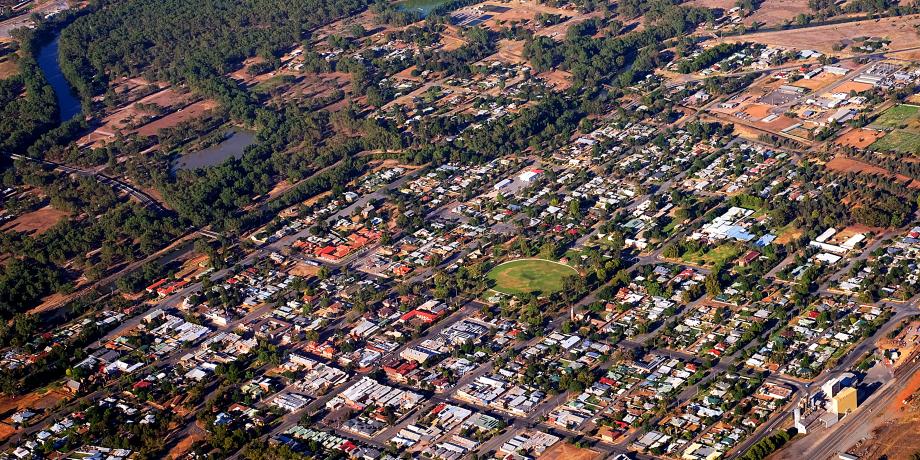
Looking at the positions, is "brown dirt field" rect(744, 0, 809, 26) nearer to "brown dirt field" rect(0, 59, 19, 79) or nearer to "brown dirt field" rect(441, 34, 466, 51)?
"brown dirt field" rect(441, 34, 466, 51)

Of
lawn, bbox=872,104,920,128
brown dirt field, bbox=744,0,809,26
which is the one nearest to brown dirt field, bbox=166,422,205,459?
lawn, bbox=872,104,920,128

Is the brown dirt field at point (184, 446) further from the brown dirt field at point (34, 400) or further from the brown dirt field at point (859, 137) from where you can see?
the brown dirt field at point (859, 137)

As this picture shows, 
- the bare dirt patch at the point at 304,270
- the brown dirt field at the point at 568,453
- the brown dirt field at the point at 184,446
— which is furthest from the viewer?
the bare dirt patch at the point at 304,270

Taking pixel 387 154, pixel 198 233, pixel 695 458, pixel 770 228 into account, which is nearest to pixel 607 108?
pixel 387 154

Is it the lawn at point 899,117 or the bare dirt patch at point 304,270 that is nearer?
the bare dirt patch at point 304,270

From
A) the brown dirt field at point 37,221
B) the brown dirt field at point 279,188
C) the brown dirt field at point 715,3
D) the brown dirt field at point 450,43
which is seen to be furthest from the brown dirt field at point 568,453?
the brown dirt field at point 715,3

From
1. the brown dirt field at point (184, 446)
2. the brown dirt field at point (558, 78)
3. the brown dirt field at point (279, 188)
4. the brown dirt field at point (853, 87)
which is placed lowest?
the brown dirt field at point (853, 87)

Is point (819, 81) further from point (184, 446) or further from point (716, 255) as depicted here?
point (184, 446)

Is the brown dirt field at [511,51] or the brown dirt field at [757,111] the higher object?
the brown dirt field at [511,51]
